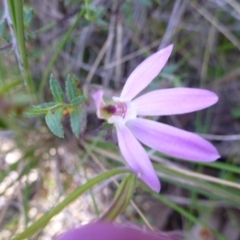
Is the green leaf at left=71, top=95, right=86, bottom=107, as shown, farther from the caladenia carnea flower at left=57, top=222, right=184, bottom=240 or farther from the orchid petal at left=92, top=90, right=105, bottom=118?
the caladenia carnea flower at left=57, top=222, right=184, bottom=240

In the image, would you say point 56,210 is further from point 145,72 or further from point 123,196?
point 145,72

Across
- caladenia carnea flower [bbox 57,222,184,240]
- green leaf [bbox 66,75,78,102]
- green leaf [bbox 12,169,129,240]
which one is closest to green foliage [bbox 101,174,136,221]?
green leaf [bbox 12,169,129,240]

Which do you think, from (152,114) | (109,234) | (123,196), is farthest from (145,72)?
(109,234)

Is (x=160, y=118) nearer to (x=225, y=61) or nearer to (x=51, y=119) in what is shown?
(x=225, y=61)

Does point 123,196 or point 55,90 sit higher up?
point 55,90


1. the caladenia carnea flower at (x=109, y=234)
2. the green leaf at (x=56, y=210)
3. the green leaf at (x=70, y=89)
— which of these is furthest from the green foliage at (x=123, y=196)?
the caladenia carnea flower at (x=109, y=234)

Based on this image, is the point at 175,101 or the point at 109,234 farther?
the point at 175,101

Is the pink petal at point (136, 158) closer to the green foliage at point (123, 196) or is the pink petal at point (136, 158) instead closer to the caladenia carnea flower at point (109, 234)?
the green foliage at point (123, 196)
